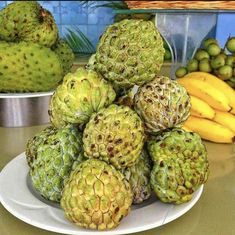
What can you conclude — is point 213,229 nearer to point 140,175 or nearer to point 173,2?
point 140,175

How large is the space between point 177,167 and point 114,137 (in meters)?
0.10

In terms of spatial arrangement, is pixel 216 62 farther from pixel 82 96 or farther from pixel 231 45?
pixel 82 96

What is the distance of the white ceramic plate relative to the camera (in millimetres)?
529

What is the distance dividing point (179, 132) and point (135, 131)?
0.08 metres

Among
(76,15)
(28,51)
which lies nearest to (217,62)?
(28,51)

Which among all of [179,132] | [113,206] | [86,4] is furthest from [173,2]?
[86,4]

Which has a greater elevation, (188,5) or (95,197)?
(188,5)

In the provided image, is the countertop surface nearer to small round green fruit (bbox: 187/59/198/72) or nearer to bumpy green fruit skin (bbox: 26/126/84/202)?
bumpy green fruit skin (bbox: 26/126/84/202)

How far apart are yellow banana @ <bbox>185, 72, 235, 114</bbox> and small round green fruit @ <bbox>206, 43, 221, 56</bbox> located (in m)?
0.08

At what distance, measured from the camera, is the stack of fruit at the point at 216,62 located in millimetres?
1005

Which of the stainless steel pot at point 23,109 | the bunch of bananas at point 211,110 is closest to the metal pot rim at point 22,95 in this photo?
the stainless steel pot at point 23,109

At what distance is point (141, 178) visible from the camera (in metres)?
0.59

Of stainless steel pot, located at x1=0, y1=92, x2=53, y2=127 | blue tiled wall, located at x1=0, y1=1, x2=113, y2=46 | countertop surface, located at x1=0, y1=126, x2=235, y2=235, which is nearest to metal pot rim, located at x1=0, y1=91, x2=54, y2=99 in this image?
stainless steel pot, located at x1=0, y1=92, x2=53, y2=127

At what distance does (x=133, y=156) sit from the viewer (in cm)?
55
